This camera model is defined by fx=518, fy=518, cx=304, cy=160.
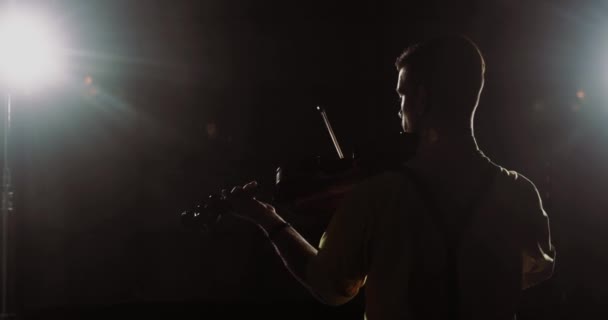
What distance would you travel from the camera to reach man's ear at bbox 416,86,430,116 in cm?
102

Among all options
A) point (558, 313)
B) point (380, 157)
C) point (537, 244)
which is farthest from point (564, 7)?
point (537, 244)

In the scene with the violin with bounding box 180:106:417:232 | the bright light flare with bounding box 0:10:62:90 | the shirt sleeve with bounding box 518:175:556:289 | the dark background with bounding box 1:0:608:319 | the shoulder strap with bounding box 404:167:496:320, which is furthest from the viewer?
the dark background with bounding box 1:0:608:319

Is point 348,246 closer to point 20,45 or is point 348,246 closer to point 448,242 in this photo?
point 448,242

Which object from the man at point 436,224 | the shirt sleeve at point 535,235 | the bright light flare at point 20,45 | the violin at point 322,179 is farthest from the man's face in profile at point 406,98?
the bright light flare at point 20,45

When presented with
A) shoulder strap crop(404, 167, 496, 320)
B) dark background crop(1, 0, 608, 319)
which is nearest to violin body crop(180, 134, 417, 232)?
shoulder strap crop(404, 167, 496, 320)

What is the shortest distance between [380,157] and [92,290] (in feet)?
9.37

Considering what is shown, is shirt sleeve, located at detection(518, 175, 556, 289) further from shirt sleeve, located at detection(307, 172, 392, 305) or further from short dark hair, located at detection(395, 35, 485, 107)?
shirt sleeve, located at detection(307, 172, 392, 305)

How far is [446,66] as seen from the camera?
102 cm

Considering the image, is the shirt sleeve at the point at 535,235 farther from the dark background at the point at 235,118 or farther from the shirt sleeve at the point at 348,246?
the dark background at the point at 235,118

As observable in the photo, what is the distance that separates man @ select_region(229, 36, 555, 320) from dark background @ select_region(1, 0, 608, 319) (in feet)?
8.53

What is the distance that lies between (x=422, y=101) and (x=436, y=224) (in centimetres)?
25

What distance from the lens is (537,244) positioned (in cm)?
111

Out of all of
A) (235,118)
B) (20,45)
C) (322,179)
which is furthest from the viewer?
(235,118)

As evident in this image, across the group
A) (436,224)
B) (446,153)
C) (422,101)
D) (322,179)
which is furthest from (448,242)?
(322,179)
